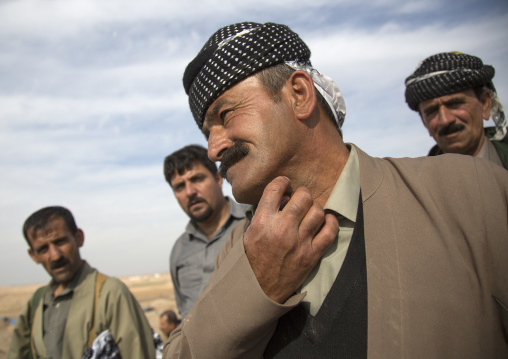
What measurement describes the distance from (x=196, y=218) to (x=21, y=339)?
2251mm

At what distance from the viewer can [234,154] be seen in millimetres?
1898

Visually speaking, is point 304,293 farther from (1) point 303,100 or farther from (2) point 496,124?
(2) point 496,124

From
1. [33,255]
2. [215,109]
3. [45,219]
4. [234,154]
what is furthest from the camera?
[33,255]

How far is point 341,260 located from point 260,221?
0.38 meters

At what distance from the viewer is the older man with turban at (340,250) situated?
1.34 metres

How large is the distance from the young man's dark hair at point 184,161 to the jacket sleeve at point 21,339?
7.25 ft

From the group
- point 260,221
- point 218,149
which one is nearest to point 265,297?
point 260,221

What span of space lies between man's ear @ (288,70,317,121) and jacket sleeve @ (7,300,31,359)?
3982 millimetres

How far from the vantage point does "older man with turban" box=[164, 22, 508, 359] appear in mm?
1338

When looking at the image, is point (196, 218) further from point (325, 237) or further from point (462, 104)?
point (325, 237)

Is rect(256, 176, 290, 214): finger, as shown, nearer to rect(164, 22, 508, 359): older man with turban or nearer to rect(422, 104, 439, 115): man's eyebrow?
rect(164, 22, 508, 359): older man with turban

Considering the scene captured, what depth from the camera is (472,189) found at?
1492mm

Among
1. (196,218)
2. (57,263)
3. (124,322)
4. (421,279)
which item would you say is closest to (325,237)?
(421,279)

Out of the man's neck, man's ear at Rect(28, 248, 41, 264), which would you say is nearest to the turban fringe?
the man's neck
